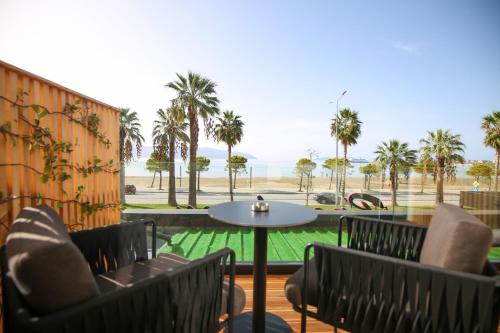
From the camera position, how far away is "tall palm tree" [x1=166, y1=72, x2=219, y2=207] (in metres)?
11.8

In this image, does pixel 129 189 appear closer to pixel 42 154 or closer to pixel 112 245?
pixel 42 154

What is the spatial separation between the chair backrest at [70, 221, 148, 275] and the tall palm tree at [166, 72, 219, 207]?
1015 centimetres

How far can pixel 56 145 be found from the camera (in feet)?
5.49

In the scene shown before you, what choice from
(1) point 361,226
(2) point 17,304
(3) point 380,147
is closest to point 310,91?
(3) point 380,147

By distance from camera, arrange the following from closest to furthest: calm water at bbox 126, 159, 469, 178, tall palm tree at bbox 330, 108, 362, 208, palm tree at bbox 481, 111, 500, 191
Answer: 1. calm water at bbox 126, 159, 469, 178
2. palm tree at bbox 481, 111, 500, 191
3. tall palm tree at bbox 330, 108, 362, 208

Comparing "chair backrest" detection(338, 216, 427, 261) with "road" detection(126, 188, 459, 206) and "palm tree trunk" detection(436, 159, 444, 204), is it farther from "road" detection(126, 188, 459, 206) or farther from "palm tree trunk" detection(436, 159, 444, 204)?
"palm tree trunk" detection(436, 159, 444, 204)

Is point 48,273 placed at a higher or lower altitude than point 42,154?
lower

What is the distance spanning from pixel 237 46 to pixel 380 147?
51.1ft

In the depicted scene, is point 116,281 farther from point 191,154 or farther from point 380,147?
point 380,147

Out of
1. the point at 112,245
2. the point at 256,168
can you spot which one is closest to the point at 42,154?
the point at 112,245

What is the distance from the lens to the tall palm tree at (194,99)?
11750 mm

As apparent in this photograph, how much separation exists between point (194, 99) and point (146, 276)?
1138 centimetres

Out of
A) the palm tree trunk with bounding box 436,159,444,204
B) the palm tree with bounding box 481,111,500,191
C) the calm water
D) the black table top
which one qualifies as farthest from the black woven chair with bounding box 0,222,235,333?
the palm tree with bounding box 481,111,500,191

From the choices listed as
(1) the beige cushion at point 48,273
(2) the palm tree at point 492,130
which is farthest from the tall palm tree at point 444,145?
(1) the beige cushion at point 48,273
